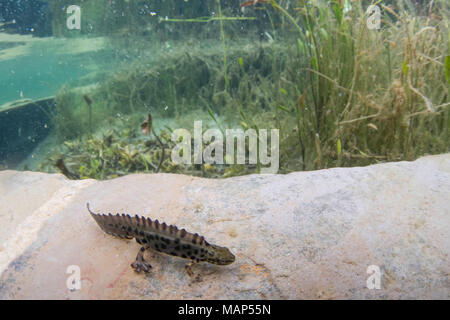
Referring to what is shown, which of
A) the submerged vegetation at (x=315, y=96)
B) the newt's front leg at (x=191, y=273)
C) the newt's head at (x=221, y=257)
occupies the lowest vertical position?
the newt's front leg at (x=191, y=273)

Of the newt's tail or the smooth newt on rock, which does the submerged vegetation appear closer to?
the smooth newt on rock

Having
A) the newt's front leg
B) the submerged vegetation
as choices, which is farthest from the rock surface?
the submerged vegetation

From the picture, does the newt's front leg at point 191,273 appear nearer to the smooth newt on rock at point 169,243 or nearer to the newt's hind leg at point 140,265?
the smooth newt on rock at point 169,243

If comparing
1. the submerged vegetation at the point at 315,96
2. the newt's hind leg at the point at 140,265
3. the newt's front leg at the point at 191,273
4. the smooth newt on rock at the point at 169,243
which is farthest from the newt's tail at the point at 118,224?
the submerged vegetation at the point at 315,96

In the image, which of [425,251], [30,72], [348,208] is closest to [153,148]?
[348,208]

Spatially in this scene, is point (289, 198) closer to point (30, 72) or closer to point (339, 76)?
point (339, 76)

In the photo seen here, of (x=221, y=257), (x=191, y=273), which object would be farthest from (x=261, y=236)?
(x=191, y=273)
